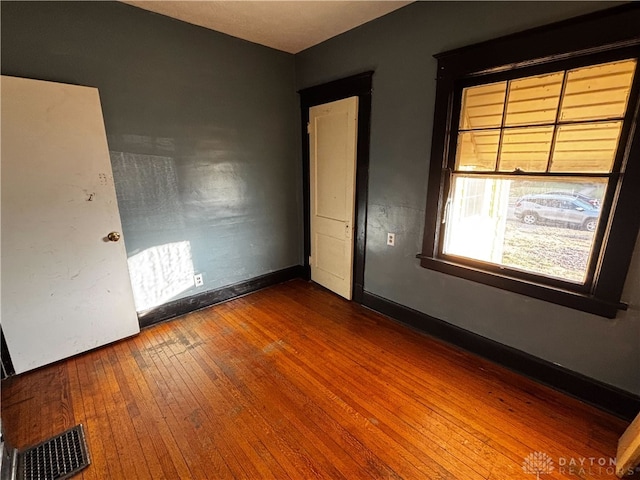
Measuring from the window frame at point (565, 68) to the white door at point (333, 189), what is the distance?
878 mm

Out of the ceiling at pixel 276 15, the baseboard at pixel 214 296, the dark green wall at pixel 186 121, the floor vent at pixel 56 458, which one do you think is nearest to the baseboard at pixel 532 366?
the baseboard at pixel 214 296

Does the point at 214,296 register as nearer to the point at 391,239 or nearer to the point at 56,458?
the point at 56,458

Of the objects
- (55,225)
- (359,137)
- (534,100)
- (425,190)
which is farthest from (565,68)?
(55,225)

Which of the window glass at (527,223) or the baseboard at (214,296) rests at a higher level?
the window glass at (527,223)

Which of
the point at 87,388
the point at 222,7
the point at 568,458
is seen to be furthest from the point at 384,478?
the point at 222,7

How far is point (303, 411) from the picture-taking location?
176cm

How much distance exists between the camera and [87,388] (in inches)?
76.8

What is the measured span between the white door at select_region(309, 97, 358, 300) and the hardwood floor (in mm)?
895

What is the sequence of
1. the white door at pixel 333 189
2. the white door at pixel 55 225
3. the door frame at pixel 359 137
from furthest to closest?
the white door at pixel 333 189
the door frame at pixel 359 137
the white door at pixel 55 225

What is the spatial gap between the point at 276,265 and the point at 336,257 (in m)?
0.81

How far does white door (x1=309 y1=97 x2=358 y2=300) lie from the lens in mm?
2807

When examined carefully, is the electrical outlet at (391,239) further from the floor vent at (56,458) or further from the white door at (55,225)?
the floor vent at (56,458)

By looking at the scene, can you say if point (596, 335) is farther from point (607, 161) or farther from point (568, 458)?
point (607, 161)

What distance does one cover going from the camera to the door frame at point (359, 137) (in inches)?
103
